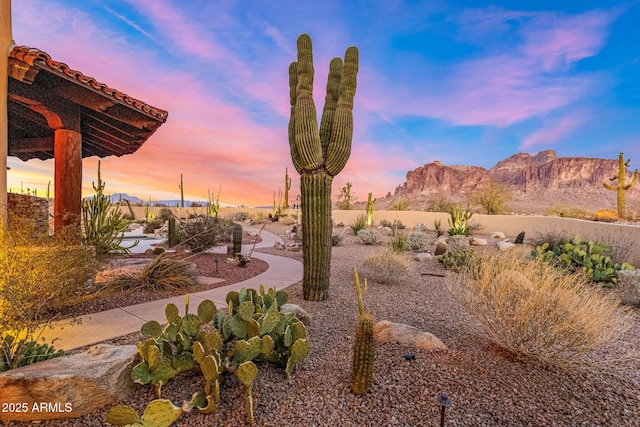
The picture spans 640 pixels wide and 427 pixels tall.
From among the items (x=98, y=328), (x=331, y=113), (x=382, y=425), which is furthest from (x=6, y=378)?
(x=331, y=113)

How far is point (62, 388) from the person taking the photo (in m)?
2.27

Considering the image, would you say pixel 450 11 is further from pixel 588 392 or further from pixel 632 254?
pixel 588 392

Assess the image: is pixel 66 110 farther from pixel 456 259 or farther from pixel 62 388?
pixel 456 259

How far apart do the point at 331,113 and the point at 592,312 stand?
15.4ft

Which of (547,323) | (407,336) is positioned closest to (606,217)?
(547,323)

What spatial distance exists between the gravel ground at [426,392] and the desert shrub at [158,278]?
239 centimetres

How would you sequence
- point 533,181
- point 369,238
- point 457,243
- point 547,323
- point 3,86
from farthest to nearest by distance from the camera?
point 533,181 < point 369,238 < point 457,243 < point 3,86 < point 547,323

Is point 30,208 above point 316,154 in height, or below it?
below

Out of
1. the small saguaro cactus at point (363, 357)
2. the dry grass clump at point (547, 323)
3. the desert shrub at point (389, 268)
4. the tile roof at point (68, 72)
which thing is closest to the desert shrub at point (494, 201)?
the desert shrub at point (389, 268)

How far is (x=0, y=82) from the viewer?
493 cm

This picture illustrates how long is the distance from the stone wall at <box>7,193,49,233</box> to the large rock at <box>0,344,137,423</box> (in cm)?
520

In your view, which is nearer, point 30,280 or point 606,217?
point 30,280

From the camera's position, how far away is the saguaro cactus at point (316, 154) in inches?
216

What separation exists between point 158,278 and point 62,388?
3993mm
